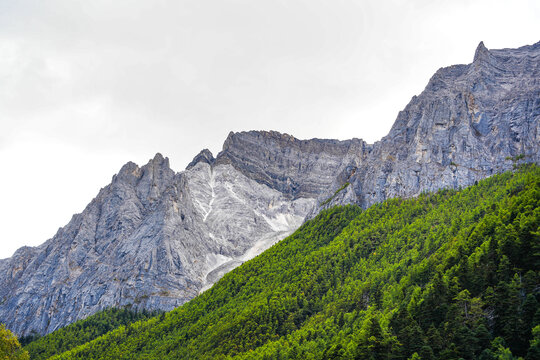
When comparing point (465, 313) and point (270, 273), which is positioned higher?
point (270, 273)

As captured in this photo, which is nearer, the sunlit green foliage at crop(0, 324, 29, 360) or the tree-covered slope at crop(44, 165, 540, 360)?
the sunlit green foliage at crop(0, 324, 29, 360)

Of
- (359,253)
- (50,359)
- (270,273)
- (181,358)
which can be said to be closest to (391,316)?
(359,253)

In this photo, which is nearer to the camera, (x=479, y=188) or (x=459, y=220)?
(x=459, y=220)

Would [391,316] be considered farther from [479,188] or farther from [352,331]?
[479,188]

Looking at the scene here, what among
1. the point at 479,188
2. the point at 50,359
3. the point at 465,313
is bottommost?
the point at 465,313

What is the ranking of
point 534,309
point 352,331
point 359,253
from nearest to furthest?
point 534,309 → point 352,331 → point 359,253

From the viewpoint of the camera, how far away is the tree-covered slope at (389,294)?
2589 inches

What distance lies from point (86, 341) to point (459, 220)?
15077 cm

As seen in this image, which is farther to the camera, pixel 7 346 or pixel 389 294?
pixel 389 294

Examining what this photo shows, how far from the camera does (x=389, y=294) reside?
343 feet

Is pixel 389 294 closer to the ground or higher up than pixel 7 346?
closer to the ground

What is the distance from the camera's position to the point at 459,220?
417 feet

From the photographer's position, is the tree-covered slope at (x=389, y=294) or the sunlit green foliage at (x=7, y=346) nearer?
the sunlit green foliage at (x=7, y=346)

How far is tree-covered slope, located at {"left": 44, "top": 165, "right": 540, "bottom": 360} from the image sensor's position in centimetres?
6575
